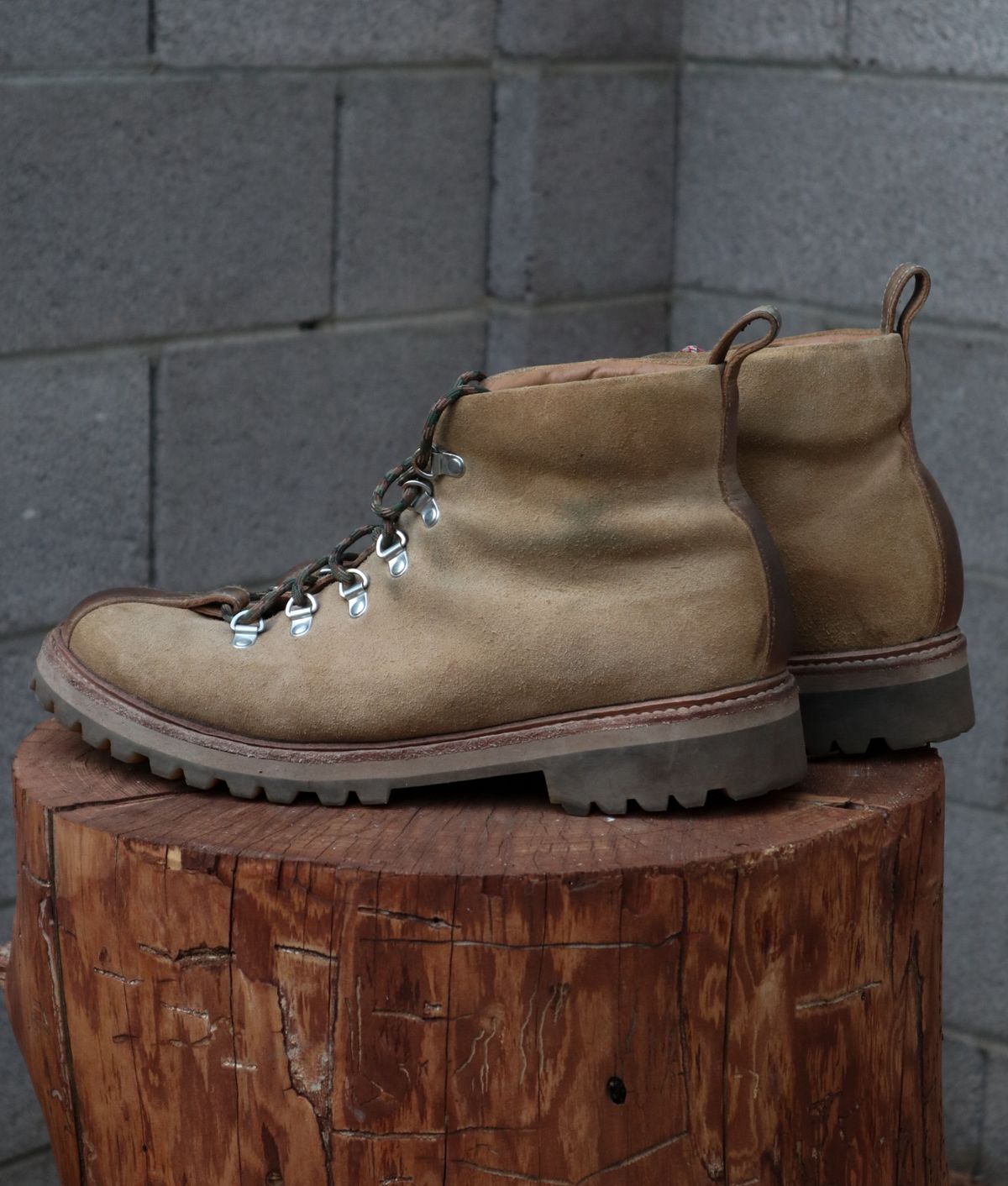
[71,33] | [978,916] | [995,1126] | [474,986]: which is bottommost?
[995,1126]

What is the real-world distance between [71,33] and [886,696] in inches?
55.4

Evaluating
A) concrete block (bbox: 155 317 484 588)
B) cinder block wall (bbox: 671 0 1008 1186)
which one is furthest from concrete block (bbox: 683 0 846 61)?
concrete block (bbox: 155 317 484 588)

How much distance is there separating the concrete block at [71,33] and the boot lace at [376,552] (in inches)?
38.9

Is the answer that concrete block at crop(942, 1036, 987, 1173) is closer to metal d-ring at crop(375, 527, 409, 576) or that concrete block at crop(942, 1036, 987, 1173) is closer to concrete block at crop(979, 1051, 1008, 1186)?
concrete block at crop(979, 1051, 1008, 1186)

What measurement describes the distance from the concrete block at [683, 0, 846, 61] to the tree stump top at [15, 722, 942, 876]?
151 cm

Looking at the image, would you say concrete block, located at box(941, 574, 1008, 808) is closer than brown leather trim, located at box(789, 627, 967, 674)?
No

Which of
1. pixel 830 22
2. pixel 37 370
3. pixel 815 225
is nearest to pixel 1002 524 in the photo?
pixel 815 225

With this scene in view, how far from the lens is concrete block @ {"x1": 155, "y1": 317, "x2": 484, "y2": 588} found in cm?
241

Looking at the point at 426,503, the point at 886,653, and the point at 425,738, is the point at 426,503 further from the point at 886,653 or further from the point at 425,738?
the point at 886,653

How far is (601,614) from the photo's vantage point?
1.37 m

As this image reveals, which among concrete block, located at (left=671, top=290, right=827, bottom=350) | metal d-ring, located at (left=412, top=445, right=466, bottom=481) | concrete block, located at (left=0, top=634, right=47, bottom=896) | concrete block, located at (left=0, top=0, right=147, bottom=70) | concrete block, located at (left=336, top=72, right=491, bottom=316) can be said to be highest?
concrete block, located at (left=0, top=0, right=147, bottom=70)

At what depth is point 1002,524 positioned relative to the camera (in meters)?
2.48

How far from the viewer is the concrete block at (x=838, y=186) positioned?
2434mm

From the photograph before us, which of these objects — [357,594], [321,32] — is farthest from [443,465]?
[321,32]
